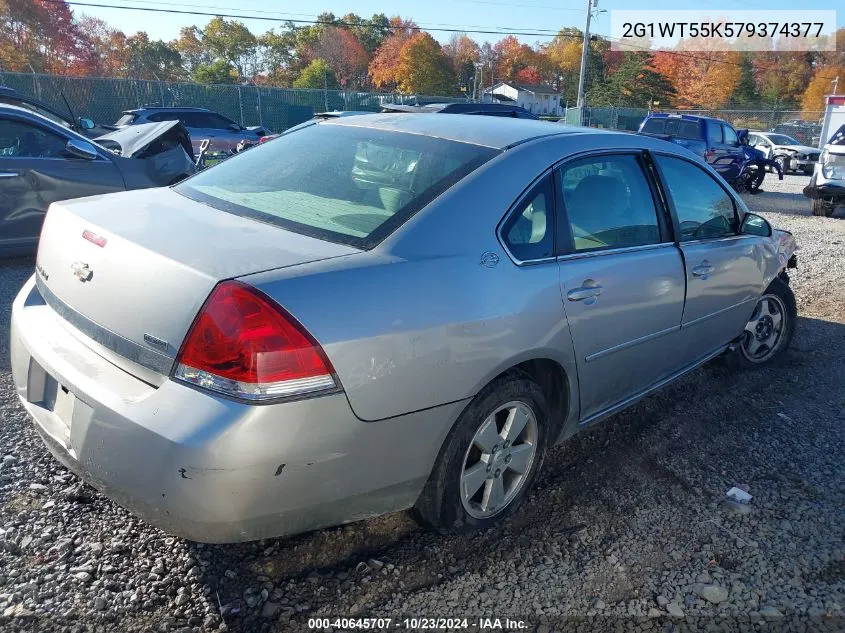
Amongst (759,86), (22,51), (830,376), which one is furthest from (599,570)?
(759,86)

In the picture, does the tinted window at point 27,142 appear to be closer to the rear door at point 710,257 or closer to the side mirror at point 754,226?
the rear door at point 710,257

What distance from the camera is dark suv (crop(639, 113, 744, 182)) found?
14.9m

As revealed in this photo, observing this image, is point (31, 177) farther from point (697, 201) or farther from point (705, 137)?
point (705, 137)

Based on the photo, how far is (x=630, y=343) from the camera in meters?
3.06

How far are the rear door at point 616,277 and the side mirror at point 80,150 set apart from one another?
5.41m

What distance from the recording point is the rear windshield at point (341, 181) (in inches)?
95.4

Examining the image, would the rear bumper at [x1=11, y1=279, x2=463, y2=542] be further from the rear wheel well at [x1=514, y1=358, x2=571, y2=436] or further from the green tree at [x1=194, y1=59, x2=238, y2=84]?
the green tree at [x1=194, y1=59, x2=238, y2=84]

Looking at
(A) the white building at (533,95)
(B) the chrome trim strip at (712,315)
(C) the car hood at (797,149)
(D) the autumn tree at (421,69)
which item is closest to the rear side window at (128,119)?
(B) the chrome trim strip at (712,315)

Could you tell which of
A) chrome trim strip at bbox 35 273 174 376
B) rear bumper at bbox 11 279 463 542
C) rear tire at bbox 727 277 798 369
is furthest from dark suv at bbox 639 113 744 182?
chrome trim strip at bbox 35 273 174 376

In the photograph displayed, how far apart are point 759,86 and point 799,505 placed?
243 feet

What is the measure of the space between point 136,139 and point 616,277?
708cm

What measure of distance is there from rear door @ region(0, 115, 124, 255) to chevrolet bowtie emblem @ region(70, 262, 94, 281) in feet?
14.9

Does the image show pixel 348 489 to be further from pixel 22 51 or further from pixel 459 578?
pixel 22 51

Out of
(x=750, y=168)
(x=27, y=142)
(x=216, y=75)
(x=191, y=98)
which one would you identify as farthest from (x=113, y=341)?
(x=216, y=75)
